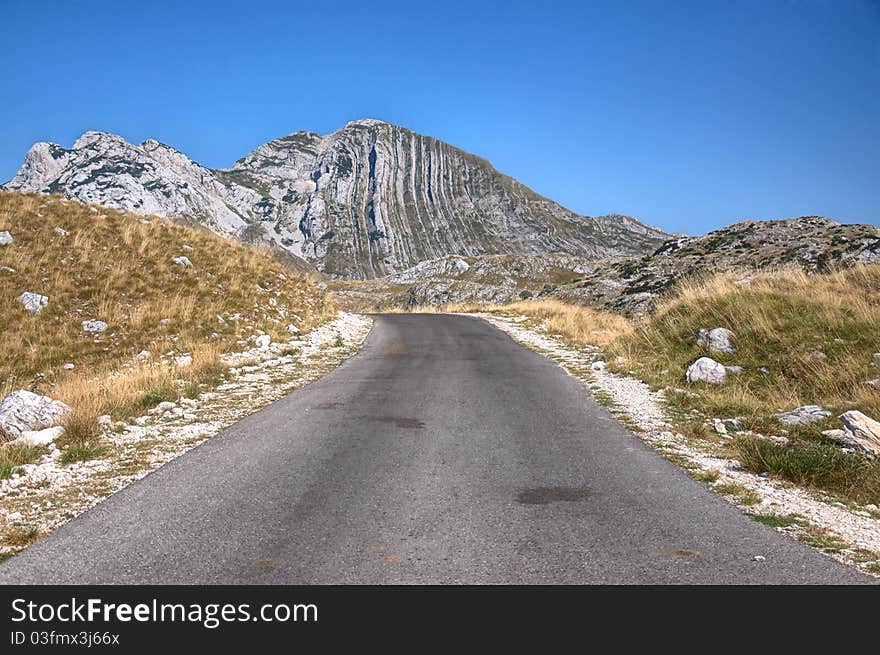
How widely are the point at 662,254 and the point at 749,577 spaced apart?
4221 cm

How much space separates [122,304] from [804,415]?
18159mm

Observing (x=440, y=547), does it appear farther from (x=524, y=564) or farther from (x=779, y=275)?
(x=779, y=275)

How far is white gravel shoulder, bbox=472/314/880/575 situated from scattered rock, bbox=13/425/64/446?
27.2 ft

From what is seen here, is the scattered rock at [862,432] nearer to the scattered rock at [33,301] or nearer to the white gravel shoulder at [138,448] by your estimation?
the white gravel shoulder at [138,448]

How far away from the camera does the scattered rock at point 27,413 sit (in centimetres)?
774

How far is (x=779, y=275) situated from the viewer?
55.5 feet

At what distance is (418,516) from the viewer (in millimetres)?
5211

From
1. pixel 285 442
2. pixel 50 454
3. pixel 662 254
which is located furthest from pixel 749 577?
pixel 662 254

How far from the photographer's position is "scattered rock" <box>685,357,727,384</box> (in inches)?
468

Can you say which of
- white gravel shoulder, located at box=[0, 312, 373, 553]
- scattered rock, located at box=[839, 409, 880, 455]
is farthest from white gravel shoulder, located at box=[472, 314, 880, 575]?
white gravel shoulder, located at box=[0, 312, 373, 553]

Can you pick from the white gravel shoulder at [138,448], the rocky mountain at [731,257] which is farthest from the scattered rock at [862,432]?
the rocky mountain at [731,257]

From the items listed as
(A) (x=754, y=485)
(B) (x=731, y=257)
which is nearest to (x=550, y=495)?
(A) (x=754, y=485)

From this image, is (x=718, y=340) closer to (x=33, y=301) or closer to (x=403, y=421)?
(x=403, y=421)

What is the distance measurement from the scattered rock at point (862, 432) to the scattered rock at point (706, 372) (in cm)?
420
